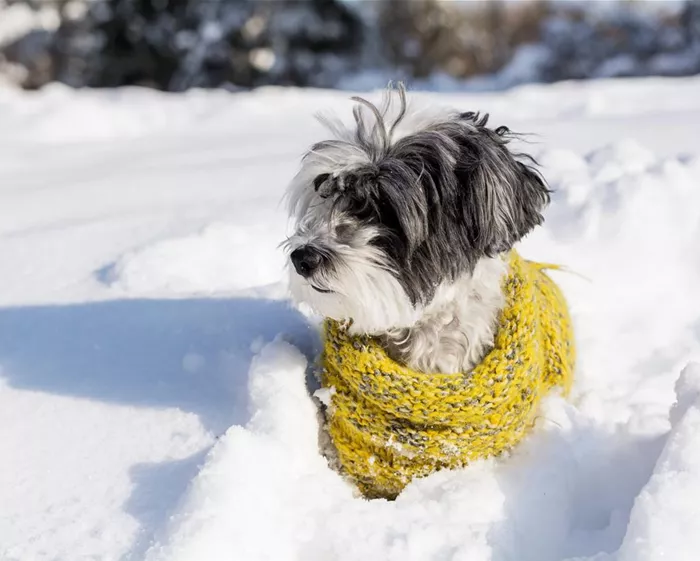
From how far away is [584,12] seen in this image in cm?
2409

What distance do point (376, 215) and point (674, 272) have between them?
2.39 meters

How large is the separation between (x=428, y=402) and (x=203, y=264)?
71.6 inches

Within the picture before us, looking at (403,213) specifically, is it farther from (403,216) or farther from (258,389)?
(258,389)

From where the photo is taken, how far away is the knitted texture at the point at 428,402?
99.3 inches

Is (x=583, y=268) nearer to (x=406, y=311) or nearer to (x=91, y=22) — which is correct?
(x=406, y=311)

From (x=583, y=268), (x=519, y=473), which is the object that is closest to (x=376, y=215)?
(x=519, y=473)

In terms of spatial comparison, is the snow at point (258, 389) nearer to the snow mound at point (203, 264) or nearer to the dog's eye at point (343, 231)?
the snow mound at point (203, 264)

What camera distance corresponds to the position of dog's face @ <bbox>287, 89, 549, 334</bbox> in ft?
7.72

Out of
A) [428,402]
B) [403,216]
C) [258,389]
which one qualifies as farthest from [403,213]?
[258,389]

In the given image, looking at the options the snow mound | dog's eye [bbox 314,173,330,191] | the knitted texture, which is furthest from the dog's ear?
the snow mound

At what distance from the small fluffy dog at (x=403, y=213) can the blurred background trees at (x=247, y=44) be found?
13.5 meters

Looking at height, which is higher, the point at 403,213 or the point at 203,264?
the point at 403,213

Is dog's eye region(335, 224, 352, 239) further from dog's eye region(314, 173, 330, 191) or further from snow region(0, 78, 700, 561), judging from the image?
snow region(0, 78, 700, 561)

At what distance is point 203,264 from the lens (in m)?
3.96
